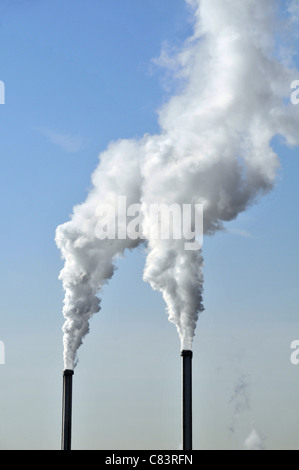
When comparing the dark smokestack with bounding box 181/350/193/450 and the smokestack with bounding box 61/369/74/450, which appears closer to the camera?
the dark smokestack with bounding box 181/350/193/450

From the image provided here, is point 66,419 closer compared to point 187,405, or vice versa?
point 187,405

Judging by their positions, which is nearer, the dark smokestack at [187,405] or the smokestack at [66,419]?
the dark smokestack at [187,405]

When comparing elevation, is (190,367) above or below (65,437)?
above

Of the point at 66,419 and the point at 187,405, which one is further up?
the point at 187,405

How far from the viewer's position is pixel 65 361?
158 ft
